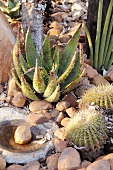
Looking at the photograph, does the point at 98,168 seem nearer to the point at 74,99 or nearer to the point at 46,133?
the point at 46,133

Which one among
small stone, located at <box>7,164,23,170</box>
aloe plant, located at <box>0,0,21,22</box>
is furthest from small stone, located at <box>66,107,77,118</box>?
aloe plant, located at <box>0,0,21,22</box>

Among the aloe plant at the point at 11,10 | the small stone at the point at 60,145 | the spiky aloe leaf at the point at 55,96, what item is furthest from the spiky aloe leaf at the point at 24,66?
the aloe plant at the point at 11,10

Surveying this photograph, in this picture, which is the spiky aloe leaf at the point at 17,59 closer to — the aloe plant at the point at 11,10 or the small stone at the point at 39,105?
the small stone at the point at 39,105

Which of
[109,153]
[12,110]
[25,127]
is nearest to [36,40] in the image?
[12,110]

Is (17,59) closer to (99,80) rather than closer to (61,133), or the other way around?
(61,133)

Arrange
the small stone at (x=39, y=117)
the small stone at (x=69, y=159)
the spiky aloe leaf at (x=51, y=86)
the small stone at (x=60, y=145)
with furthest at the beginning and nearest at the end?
the small stone at (x=39, y=117), the spiky aloe leaf at (x=51, y=86), the small stone at (x=60, y=145), the small stone at (x=69, y=159)

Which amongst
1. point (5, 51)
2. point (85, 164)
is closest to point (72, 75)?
point (5, 51)

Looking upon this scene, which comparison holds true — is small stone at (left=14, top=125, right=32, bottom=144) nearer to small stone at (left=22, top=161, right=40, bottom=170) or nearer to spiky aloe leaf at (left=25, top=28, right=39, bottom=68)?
small stone at (left=22, top=161, right=40, bottom=170)
